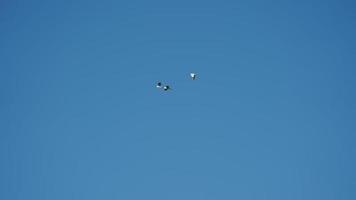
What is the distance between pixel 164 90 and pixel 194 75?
16.0 ft

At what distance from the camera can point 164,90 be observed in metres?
104

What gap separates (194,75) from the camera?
103062mm
